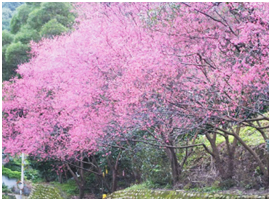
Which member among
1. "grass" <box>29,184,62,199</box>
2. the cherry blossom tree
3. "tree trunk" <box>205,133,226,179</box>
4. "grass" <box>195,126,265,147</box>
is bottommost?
"grass" <box>29,184,62,199</box>

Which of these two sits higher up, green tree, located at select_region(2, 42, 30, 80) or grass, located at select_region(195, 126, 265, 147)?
green tree, located at select_region(2, 42, 30, 80)

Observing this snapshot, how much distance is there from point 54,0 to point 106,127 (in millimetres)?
10101

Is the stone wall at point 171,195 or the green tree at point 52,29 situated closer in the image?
the stone wall at point 171,195

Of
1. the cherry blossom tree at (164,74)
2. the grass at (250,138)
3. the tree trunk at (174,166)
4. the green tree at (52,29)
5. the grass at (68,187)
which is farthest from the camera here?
the green tree at (52,29)

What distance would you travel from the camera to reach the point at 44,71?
12508 mm

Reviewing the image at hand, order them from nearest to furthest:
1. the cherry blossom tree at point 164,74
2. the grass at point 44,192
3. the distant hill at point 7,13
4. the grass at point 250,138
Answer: the cherry blossom tree at point 164,74 → the grass at point 250,138 → the grass at point 44,192 → the distant hill at point 7,13

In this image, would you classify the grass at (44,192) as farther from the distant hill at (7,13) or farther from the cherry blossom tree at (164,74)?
the distant hill at (7,13)

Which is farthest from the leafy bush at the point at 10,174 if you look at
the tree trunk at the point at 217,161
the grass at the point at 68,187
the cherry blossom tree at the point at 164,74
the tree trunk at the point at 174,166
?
the tree trunk at the point at 217,161

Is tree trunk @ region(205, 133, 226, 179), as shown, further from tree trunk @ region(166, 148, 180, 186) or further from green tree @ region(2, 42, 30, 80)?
green tree @ region(2, 42, 30, 80)

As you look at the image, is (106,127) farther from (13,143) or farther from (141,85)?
(13,143)

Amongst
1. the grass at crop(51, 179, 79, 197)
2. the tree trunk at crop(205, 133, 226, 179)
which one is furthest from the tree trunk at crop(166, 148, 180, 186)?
the grass at crop(51, 179, 79, 197)

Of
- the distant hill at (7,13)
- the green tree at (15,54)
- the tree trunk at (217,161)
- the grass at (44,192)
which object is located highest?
the distant hill at (7,13)

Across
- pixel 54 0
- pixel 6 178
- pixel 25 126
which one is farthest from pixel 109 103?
pixel 6 178

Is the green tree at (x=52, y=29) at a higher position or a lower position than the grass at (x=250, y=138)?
higher
